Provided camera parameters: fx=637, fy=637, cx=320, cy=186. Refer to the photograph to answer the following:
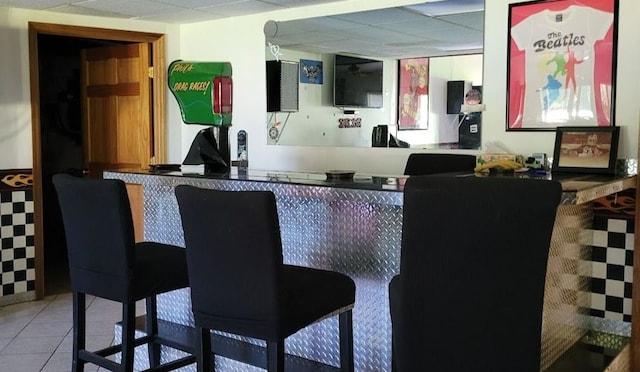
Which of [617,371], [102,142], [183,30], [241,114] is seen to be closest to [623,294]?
[617,371]

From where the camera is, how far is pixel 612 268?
334 cm

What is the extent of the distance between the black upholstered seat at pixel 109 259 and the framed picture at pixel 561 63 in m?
2.20

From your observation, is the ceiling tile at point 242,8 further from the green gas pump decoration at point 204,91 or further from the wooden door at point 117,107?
Result: the green gas pump decoration at point 204,91

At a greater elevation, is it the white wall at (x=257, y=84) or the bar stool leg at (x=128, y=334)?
the white wall at (x=257, y=84)

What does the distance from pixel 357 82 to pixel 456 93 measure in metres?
0.88

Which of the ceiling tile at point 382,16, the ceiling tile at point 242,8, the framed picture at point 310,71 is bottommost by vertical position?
the framed picture at point 310,71

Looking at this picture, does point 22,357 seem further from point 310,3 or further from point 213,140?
point 310,3

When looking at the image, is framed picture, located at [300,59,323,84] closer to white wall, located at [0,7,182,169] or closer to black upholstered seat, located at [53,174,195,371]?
white wall, located at [0,7,182,169]

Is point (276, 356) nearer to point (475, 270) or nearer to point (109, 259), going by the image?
point (475, 270)

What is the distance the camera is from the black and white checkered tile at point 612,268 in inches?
130

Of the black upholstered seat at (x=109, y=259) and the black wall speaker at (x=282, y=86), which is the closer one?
the black upholstered seat at (x=109, y=259)

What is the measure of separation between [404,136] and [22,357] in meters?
→ 2.77

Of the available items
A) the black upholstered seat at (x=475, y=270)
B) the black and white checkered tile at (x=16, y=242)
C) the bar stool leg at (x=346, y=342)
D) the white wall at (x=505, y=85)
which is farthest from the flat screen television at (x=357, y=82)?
the black upholstered seat at (x=475, y=270)

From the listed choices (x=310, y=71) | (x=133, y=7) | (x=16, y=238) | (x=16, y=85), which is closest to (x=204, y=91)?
(x=310, y=71)
